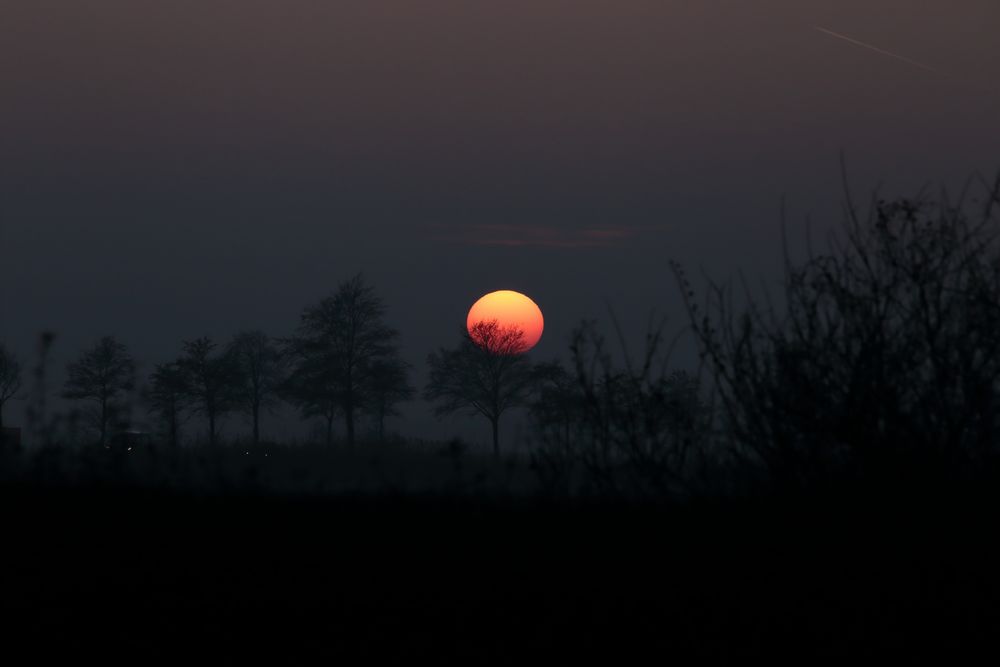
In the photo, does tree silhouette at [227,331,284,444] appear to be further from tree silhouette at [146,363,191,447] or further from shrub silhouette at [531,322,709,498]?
shrub silhouette at [531,322,709,498]

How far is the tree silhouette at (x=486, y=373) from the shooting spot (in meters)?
45.0

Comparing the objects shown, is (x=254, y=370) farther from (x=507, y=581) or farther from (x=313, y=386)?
(x=507, y=581)

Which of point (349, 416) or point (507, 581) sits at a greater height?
point (349, 416)

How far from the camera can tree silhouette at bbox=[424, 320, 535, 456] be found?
4497 centimetres

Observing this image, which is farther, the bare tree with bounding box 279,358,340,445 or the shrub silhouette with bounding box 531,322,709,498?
the bare tree with bounding box 279,358,340,445

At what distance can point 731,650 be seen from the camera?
471cm

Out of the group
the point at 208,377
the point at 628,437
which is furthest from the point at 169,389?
the point at 628,437

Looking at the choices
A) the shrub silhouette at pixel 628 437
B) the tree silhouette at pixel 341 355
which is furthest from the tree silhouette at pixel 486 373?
the shrub silhouette at pixel 628 437

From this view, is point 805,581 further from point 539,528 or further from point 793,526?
point 539,528

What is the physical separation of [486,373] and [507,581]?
4001cm

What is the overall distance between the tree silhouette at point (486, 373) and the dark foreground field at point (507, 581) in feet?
122

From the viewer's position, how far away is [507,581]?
5648 millimetres

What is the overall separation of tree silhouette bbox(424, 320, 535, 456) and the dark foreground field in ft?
122

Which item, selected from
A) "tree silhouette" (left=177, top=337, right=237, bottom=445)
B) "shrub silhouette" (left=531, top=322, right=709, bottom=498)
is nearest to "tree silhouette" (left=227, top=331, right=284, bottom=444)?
"tree silhouette" (left=177, top=337, right=237, bottom=445)
